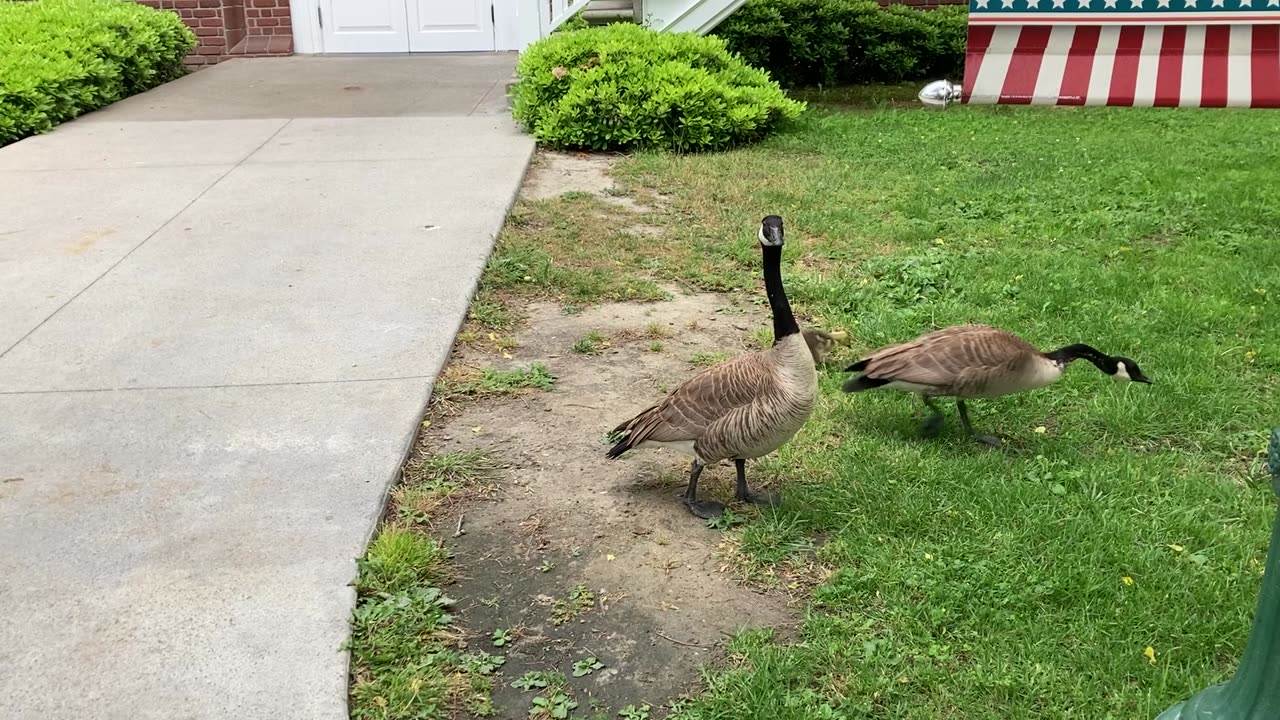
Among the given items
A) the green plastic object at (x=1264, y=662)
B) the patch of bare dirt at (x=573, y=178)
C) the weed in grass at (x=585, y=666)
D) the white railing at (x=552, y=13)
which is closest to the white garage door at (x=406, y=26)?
the white railing at (x=552, y=13)

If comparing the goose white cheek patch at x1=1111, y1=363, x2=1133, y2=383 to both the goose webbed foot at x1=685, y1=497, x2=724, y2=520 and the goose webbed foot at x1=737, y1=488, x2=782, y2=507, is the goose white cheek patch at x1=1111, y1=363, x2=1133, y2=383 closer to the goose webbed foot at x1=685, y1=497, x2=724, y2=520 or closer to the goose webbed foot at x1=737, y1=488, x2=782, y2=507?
the goose webbed foot at x1=737, y1=488, x2=782, y2=507

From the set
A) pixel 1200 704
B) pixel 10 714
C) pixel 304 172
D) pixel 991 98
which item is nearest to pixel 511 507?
pixel 10 714

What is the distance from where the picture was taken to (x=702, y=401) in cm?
364

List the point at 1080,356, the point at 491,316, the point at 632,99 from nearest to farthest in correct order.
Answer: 1. the point at 1080,356
2. the point at 491,316
3. the point at 632,99

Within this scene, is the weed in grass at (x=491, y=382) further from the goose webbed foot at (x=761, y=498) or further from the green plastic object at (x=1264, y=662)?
the green plastic object at (x=1264, y=662)

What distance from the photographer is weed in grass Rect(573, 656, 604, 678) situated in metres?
2.95

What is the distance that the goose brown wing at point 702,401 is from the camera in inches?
140

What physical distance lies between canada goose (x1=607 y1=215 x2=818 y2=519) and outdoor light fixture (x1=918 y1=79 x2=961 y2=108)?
28.2 feet

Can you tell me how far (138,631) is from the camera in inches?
119

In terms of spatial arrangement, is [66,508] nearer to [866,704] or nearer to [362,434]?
[362,434]

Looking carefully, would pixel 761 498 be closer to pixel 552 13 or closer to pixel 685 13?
pixel 685 13

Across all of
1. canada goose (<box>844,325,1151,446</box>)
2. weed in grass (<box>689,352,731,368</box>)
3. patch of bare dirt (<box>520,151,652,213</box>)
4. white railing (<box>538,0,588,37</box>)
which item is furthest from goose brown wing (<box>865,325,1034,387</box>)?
white railing (<box>538,0,588,37</box>)

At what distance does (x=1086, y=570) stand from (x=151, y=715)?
8.84ft

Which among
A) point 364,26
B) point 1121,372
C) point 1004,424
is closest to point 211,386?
point 1004,424
